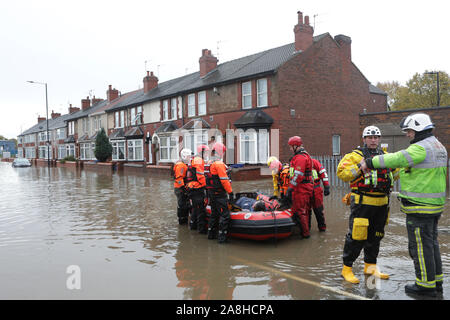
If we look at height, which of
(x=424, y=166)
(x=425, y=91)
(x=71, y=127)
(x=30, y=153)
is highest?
(x=425, y=91)

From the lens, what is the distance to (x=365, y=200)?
4.96 metres

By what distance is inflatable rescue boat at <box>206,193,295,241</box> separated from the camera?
7020 millimetres

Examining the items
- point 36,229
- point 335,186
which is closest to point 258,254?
point 36,229

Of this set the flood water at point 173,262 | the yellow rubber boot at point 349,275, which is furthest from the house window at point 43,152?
the yellow rubber boot at point 349,275

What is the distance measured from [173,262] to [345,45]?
23.3 meters

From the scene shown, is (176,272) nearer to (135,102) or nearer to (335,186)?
(335,186)

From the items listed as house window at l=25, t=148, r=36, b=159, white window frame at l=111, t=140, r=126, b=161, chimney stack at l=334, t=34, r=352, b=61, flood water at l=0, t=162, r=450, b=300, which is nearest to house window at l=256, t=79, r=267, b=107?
chimney stack at l=334, t=34, r=352, b=61

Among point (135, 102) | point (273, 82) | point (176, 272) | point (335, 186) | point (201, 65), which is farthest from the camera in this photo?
point (135, 102)

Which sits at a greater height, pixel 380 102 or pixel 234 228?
pixel 380 102

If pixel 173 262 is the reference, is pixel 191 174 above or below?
above

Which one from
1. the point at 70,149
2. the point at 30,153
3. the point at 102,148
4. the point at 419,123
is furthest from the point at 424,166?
the point at 30,153

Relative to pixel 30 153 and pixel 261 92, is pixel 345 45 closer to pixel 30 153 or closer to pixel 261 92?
pixel 261 92
